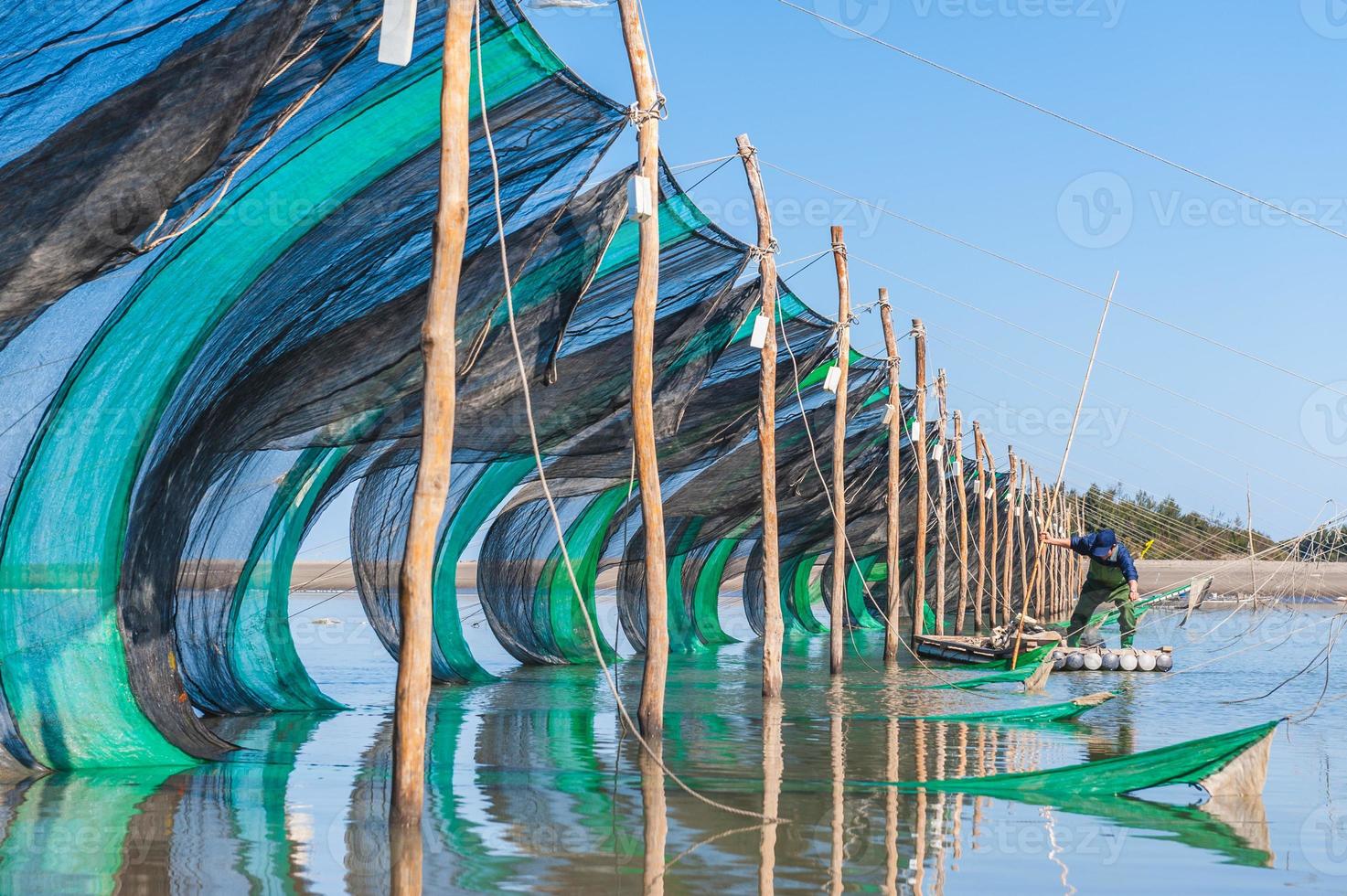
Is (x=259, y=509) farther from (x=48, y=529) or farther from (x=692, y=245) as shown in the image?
(x=692, y=245)

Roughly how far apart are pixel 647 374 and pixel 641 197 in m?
1.36

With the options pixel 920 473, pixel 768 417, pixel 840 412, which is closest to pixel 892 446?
pixel 920 473

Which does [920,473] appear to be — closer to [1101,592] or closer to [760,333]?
[1101,592]

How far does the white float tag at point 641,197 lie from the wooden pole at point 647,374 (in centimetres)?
4

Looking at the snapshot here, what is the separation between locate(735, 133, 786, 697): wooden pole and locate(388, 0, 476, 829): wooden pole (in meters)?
6.02

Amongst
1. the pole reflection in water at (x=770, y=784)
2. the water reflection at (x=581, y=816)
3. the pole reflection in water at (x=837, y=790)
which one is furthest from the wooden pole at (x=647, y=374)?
the pole reflection in water at (x=837, y=790)

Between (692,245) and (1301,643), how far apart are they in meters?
20.4

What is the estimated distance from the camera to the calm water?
5.65 meters

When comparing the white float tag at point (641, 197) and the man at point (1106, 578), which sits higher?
the white float tag at point (641, 197)

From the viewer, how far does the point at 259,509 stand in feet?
36.7

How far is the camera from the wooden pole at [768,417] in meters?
12.6

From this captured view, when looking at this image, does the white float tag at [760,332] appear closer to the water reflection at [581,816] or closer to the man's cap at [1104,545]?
the water reflection at [581,816]

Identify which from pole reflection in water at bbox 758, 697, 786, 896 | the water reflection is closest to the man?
pole reflection in water at bbox 758, 697, 786, 896

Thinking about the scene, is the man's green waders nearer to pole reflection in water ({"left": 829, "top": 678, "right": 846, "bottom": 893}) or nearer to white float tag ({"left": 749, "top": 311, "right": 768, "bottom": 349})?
pole reflection in water ({"left": 829, "top": 678, "right": 846, "bottom": 893})
